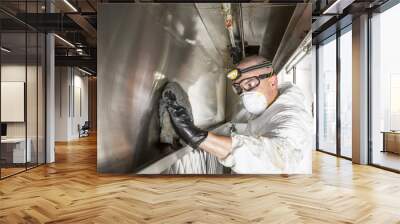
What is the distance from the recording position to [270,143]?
595cm

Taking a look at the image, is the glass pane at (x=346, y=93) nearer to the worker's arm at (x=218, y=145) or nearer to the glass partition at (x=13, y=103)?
the worker's arm at (x=218, y=145)

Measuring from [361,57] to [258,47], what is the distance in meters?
2.91

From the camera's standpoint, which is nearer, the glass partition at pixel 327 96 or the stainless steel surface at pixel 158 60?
the stainless steel surface at pixel 158 60

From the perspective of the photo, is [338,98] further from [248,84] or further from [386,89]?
[248,84]

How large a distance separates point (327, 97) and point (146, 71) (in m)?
5.82

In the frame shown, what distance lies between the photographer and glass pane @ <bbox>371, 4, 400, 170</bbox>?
682 centimetres

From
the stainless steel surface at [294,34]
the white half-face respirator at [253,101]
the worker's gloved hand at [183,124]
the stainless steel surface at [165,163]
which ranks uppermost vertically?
the stainless steel surface at [294,34]

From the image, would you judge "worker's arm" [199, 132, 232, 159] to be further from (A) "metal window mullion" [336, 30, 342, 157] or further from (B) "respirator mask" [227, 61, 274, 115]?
(A) "metal window mullion" [336, 30, 342, 157]

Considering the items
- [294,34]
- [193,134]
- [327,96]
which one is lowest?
[193,134]

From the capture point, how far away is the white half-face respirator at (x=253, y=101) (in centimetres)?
603

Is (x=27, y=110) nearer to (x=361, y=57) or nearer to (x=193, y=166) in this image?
(x=193, y=166)

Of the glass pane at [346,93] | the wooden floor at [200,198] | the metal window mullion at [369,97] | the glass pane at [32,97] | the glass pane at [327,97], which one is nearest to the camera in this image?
the wooden floor at [200,198]

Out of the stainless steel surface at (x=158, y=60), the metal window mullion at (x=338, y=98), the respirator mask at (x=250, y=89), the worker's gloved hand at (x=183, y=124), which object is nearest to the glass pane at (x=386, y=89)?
the metal window mullion at (x=338, y=98)

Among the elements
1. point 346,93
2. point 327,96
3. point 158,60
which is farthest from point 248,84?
point 327,96
